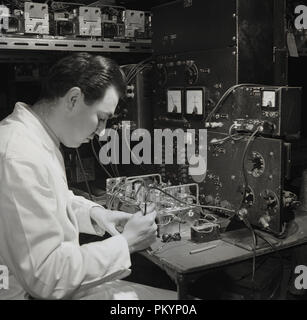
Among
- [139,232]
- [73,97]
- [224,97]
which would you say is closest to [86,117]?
[73,97]

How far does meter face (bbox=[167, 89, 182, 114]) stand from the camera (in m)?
2.25

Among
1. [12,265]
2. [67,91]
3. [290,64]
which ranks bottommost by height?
[12,265]

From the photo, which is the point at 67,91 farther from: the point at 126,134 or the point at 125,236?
the point at 126,134

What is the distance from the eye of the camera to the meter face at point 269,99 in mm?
1745

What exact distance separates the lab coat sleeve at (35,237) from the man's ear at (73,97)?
0.27 m

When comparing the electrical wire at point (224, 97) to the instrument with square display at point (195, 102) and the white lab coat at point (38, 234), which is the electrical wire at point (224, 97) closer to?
the instrument with square display at point (195, 102)

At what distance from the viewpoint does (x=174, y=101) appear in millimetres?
2287

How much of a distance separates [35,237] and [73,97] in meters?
0.49

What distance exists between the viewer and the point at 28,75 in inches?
104

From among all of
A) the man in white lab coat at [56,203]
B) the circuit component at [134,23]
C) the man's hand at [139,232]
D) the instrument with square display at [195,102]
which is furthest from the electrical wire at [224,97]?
the circuit component at [134,23]

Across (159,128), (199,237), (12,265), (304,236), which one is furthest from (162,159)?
(12,265)
